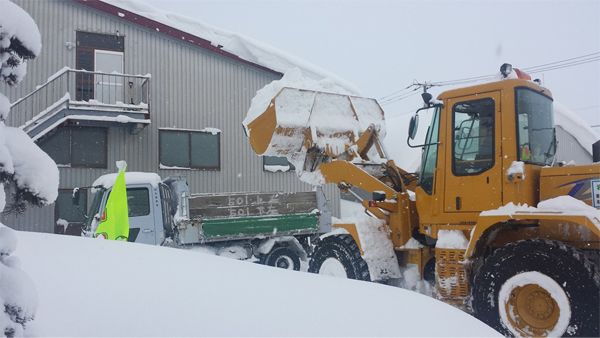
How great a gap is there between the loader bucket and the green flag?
271 cm

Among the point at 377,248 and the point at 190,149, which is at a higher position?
the point at 190,149

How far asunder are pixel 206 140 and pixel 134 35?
420cm

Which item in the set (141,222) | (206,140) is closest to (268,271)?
(141,222)

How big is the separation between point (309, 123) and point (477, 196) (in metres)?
2.85

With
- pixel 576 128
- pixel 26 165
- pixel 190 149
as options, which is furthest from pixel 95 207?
pixel 576 128

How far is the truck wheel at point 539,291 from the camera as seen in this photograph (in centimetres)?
464

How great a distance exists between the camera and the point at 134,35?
16.5 m

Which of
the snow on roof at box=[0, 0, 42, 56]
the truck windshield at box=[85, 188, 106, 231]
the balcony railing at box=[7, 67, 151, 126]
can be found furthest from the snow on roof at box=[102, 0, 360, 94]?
the snow on roof at box=[0, 0, 42, 56]

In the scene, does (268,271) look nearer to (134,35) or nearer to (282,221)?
(282,221)

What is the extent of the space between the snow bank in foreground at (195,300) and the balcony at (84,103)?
37.3ft

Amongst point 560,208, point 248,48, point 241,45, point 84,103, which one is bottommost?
point 560,208

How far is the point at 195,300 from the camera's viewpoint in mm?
3131

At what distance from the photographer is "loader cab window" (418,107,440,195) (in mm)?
6609

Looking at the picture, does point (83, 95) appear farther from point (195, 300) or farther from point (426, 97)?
point (195, 300)
